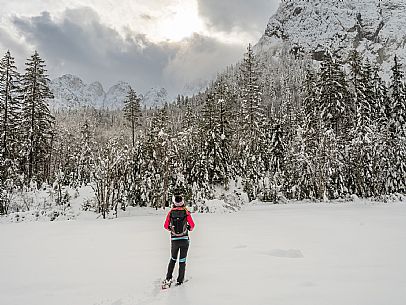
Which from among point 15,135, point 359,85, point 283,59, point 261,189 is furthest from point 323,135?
point 283,59

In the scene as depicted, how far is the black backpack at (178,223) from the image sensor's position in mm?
6141

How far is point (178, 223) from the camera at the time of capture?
616 cm

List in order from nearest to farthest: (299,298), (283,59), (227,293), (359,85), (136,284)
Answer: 1. (299,298)
2. (227,293)
3. (136,284)
4. (359,85)
5. (283,59)

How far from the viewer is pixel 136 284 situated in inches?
225

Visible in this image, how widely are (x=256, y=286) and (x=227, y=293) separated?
595 millimetres

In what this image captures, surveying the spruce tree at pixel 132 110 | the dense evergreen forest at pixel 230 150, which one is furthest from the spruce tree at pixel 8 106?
the spruce tree at pixel 132 110

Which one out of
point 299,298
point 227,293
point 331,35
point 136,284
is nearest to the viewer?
point 299,298

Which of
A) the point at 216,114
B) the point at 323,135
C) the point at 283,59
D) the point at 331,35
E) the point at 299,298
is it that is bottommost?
the point at 299,298

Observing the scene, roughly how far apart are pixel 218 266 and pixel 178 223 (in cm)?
148

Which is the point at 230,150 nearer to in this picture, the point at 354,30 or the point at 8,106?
the point at 8,106

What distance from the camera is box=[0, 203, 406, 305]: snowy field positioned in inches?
198

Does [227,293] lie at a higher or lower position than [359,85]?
lower

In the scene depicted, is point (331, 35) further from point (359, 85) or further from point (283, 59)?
point (359, 85)

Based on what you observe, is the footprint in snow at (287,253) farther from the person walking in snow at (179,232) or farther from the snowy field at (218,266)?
the person walking in snow at (179,232)
